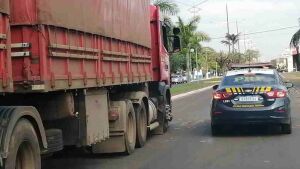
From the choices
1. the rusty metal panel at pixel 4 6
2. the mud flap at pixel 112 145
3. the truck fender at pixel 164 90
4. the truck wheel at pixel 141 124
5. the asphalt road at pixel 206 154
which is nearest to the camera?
the rusty metal panel at pixel 4 6

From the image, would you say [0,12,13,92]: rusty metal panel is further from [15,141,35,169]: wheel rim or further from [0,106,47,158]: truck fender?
[15,141,35,169]: wheel rim

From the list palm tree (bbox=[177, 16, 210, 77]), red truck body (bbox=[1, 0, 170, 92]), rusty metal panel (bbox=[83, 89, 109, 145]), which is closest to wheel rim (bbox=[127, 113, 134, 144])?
red truck body (bbox=[1, 0, 170, 92])

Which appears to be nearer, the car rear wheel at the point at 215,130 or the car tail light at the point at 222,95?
the car tail light at the point at 222,95

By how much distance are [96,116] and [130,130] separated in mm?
2313

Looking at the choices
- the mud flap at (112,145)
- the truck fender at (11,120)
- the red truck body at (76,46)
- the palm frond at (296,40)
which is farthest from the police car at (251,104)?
the palm frond at (296,40)

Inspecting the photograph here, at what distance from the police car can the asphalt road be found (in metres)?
0.42

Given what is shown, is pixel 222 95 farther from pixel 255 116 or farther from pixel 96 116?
pixel 96 116

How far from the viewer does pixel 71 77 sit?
25.1ft

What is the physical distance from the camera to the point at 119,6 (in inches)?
413

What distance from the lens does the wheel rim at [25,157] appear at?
6.35m

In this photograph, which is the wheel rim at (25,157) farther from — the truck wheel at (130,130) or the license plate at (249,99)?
the license plate at (249,99)

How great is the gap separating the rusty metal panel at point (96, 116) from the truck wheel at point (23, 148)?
185 cm

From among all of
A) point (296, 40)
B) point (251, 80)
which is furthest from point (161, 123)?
point (296, 40)

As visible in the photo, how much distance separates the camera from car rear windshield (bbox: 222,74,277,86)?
1318cm
